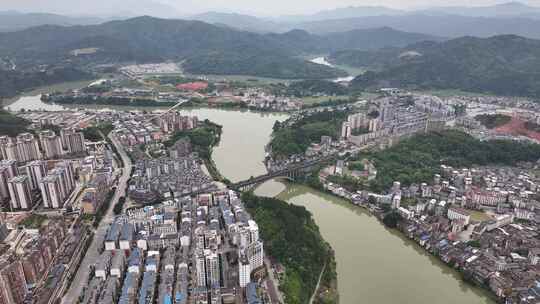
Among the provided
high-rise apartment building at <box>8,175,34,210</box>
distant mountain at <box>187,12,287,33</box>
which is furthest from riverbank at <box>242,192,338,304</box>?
distant mountain at <box>187,12,287,33</box>

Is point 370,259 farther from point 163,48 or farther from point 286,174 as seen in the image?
point 163,48

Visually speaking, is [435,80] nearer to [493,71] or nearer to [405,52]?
[493,71]

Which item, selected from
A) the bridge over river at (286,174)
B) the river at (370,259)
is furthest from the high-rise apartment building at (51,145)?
the bridge over river at (286,174)

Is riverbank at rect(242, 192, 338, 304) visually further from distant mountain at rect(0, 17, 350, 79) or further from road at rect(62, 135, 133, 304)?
distant mountain at rect(0, 17, 350, 79)

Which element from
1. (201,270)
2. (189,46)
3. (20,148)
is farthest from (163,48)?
(201,270)

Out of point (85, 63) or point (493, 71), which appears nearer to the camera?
point (493, 71)

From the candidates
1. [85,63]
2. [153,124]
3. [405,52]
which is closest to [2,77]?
[85,63]

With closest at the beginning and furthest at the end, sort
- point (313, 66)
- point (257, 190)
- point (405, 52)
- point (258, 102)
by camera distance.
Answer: point (257, 190) < point (258, 102) < point (313, 66) < point (405, 52)
